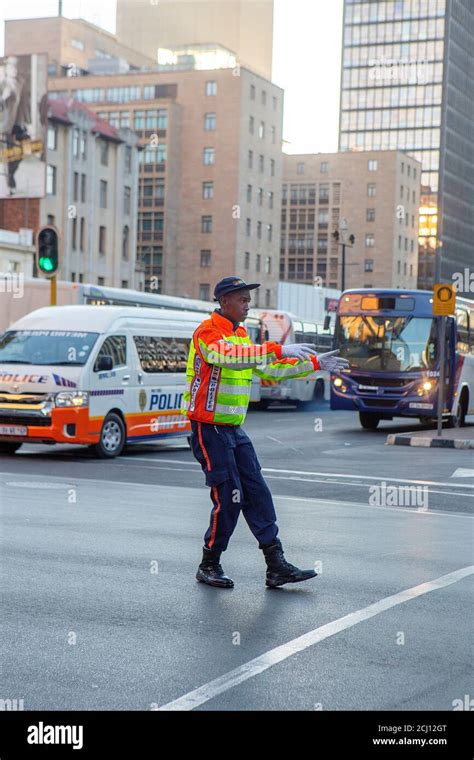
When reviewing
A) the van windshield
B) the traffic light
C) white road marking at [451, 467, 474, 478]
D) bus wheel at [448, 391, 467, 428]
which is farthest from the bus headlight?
bus wheel at [448, 391, 467, 428]

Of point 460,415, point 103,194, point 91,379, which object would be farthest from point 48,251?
point 103,194

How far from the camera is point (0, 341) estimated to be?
61.7 feet

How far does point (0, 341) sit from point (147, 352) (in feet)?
7.47

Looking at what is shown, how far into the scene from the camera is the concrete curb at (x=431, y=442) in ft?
71.8

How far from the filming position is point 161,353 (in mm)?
20094

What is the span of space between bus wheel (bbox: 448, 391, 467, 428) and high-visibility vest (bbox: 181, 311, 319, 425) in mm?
20971

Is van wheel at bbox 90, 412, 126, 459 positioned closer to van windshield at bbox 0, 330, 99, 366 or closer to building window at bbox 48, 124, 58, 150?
van windshield at bbox 0, 330, 99, 366

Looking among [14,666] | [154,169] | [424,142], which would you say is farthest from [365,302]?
[424,142]

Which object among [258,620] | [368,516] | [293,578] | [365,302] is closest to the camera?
[258,620]

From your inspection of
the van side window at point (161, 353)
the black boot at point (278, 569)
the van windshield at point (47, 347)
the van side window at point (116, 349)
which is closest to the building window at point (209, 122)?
the van side window at point (161, 353)

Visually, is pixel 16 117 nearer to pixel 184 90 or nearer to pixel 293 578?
pixel 293 578

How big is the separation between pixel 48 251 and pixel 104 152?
6794 centimetres

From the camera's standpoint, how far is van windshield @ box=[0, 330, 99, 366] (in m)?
18.0

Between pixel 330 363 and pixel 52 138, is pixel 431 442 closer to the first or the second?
pixel 330 363
